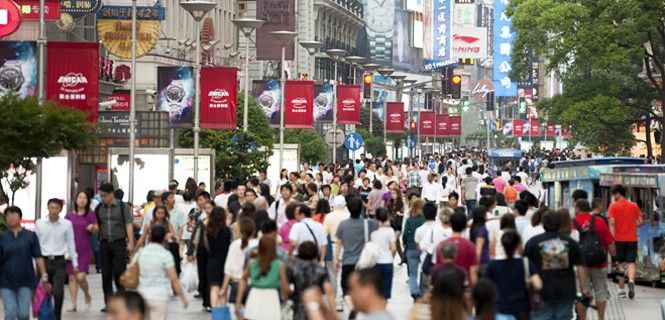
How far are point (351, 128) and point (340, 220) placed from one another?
64.6 m

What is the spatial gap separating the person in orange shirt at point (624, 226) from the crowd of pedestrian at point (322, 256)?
0.02 metres

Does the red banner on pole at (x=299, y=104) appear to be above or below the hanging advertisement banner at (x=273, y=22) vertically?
below

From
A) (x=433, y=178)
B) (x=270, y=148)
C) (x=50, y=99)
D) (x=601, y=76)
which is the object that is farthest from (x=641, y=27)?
(x=50, y=99)

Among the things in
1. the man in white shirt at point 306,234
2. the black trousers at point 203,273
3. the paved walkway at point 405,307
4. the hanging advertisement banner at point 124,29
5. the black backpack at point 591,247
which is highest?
the hanging advertisement banner at point 124,29

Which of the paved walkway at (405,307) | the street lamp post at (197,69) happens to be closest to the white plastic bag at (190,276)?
the paved walkway at (405,307)

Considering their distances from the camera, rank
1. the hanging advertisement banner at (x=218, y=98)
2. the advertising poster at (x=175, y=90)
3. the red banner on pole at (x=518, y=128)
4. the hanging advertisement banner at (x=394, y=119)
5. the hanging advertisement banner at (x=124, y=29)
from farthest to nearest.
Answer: the red banner on pole at (x=518, y=128) → the hanging advertisement banner at (x=394, y=119) → the hanging advertisement banner at (x=124, y=29) → the hanging advertisement banner at (x=218, y=98) → the advertising poster at (x=175, y=90)

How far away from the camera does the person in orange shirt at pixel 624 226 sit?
25.6m

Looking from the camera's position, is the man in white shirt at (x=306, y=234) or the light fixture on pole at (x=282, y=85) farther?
the light fixture on pole at (x=282, y=85)

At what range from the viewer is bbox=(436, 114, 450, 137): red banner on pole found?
414 feet

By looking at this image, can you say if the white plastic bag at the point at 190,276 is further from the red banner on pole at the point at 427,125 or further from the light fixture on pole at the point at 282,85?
→ the red banner on pole at the point at 427,125

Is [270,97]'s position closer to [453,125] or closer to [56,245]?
[56,245]

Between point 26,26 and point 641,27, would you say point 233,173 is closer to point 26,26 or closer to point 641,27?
point 26,26

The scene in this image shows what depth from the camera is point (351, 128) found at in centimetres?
8775

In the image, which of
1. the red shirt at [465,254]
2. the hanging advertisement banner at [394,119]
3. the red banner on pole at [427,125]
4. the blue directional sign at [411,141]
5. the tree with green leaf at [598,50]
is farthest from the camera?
the blue directional sign at [411,141]
